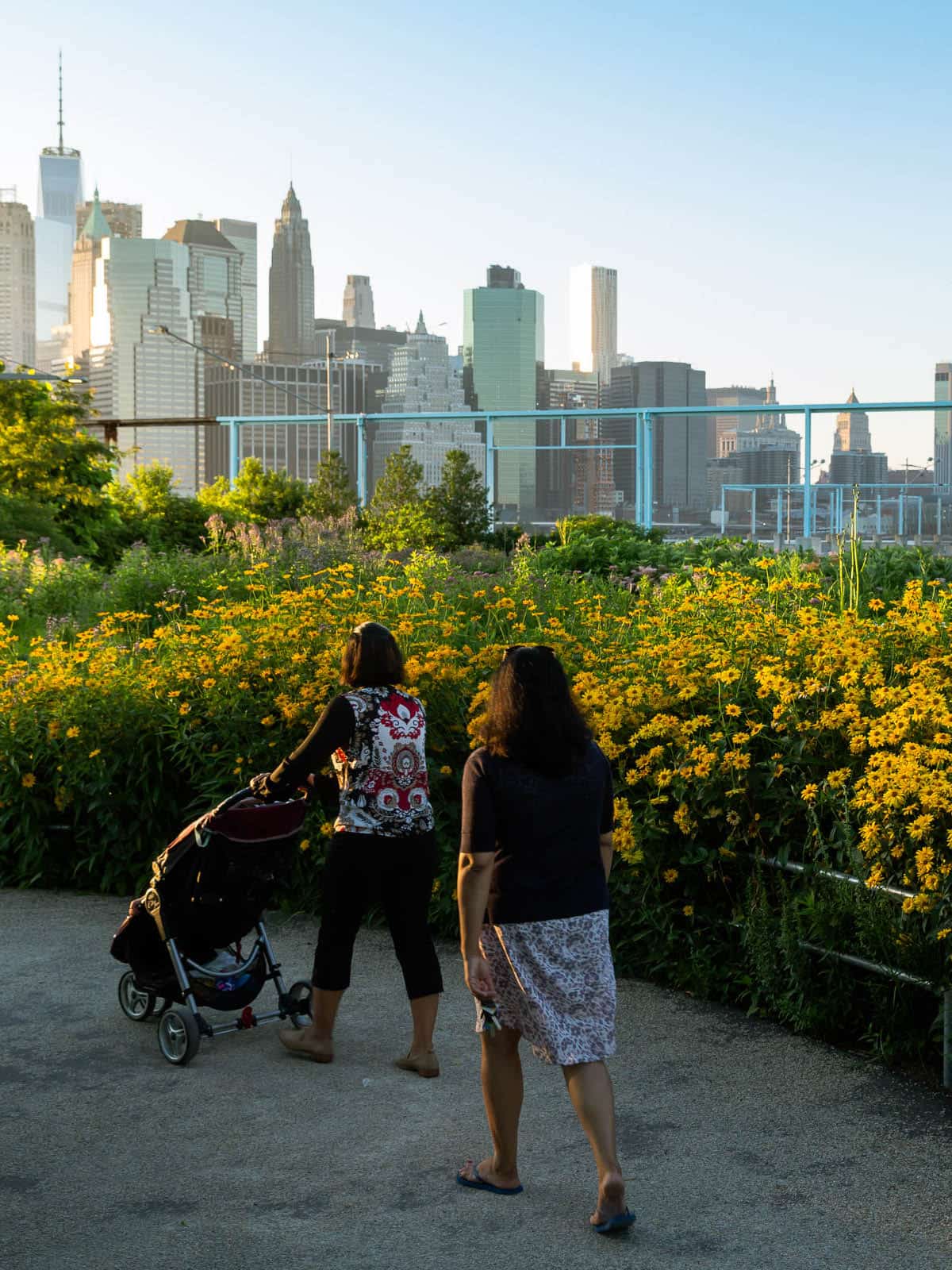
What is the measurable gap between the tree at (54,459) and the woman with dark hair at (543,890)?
2424 centimetres

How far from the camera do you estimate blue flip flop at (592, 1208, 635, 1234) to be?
12.9 ft

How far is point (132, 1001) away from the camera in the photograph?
5871 mm

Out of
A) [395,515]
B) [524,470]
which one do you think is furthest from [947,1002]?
[524,470]

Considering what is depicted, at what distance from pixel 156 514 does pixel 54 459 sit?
3.00 m

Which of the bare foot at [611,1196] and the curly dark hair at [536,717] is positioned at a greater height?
the curly dark hair at [536,717]

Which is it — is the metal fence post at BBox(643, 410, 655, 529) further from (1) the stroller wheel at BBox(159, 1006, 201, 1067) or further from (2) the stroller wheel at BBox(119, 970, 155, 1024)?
(1) the stroller wheel at BBox(159, 1006, 201, 1067)

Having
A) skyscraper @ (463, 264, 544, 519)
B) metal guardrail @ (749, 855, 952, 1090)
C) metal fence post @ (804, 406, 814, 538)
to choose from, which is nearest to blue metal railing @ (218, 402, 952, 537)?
metal fence post @ (804, 406, 814, 538)

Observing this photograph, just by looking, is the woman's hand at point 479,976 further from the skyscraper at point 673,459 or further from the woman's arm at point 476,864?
the skyscraper at point 673,459

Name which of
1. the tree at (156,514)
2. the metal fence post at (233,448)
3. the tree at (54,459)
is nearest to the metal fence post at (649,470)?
the tree at (156,514)

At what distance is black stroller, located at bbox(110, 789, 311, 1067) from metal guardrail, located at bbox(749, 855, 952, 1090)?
1.90 m

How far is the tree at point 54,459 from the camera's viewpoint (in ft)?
92.2

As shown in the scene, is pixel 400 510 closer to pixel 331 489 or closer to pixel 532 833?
pixel 331 489

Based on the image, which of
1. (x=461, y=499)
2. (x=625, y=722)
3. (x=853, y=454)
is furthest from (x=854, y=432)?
(x=625, y=722)

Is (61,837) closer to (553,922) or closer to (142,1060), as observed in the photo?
(142,1060)
